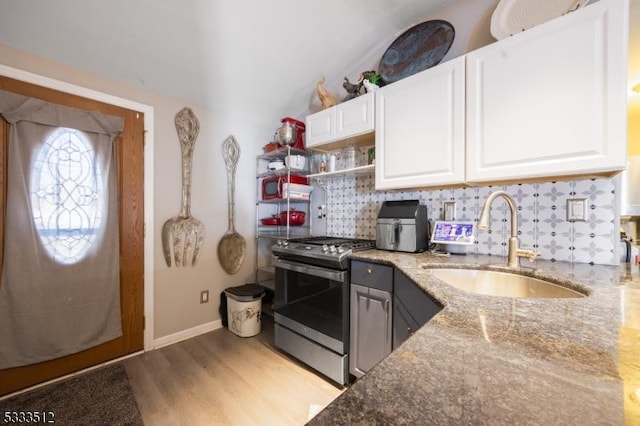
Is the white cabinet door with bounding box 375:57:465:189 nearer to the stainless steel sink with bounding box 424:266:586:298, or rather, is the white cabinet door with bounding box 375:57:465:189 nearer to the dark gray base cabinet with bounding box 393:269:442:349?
the stainless steel sink with bounding box 424:266:586:298

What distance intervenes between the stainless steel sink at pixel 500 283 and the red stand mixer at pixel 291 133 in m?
1.63

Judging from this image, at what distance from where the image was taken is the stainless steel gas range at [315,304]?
1.54 metres

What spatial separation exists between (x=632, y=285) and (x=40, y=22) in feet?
10.1

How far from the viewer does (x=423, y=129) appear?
4.79 feet

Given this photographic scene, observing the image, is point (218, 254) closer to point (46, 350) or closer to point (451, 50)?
point (46, 350)

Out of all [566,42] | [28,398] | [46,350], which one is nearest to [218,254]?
[46,350]

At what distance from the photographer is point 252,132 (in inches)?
103

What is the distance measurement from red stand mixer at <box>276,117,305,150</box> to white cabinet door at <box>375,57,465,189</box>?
34.5 inches

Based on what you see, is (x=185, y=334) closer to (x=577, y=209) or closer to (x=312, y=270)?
(x=312, y=270)

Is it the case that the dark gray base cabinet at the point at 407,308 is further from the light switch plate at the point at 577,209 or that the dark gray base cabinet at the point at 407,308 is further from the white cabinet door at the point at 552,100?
the light switch plate at the point at 577,209

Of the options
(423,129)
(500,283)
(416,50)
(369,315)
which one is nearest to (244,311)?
(369,315)

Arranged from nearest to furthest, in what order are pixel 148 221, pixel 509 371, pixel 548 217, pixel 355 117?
1. pixel 509 371
2. pixel 548 217
3. pixel 355 117
4. pixel 148 221

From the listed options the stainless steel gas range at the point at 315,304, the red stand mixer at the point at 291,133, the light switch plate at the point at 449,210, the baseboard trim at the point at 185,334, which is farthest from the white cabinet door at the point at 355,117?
the baseboard trim at the point at 185,334

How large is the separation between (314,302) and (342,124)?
4.41 ft
